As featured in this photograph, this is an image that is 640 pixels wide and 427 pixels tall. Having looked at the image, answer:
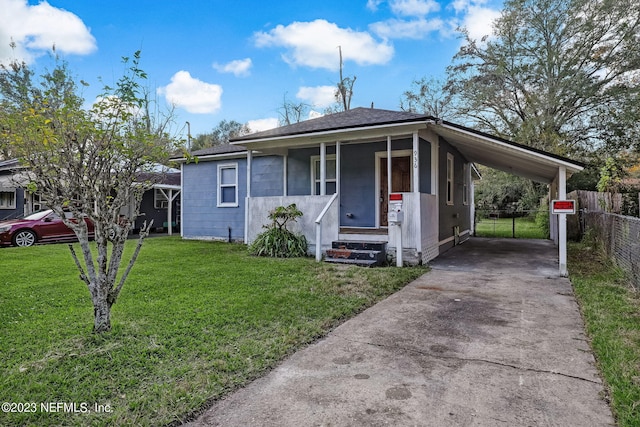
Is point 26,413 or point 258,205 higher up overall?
point 258,205

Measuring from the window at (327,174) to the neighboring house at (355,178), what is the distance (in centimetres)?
3

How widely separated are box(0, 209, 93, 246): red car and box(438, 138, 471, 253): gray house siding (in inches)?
418

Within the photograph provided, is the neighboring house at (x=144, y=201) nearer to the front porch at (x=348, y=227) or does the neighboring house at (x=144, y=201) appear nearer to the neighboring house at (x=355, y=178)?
the neighboring house at (x=355, y=178)

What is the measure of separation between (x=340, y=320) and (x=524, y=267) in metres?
5.21

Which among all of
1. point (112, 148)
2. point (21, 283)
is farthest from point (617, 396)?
point (21, 283)

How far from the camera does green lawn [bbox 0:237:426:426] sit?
2389 mm

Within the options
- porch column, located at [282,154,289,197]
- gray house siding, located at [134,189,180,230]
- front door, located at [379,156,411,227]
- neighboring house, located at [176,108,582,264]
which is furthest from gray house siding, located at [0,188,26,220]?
front door, located at [379,156,411,227]

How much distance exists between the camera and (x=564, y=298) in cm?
509

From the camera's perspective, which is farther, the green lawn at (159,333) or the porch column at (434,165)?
the porch column at (434,165)

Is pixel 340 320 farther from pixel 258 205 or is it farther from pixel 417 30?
pixel 417 30

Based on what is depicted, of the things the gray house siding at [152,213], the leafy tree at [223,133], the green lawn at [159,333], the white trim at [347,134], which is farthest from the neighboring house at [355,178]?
the leafy tree at [223,133]

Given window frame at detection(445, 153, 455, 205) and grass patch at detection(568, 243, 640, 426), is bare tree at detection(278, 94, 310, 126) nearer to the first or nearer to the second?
window frame at detection(445, 153, 455, 205)

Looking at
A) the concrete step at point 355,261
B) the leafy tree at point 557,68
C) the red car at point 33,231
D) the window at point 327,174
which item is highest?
the leafy tree at point 557,68

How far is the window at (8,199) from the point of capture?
14.8m
